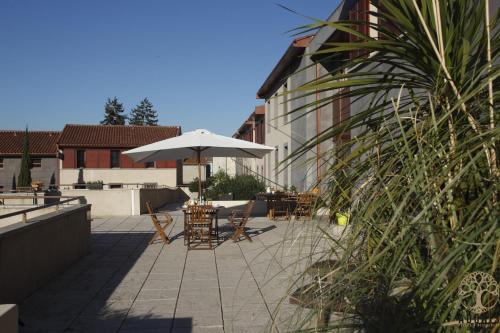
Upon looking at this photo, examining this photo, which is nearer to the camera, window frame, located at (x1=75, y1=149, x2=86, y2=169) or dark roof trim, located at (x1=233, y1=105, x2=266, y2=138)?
dark roof trim, located at (x1=233, y1=105, x2=266, y2=138)

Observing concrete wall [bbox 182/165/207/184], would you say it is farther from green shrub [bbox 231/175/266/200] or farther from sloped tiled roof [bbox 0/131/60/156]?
green shrub [bbox 231/175/266/200]

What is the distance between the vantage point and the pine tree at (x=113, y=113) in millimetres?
88562

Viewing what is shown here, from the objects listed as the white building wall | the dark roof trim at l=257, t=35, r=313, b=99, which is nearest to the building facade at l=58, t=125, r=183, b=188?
the white building wall

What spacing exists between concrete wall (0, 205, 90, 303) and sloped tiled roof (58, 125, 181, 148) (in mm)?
30924

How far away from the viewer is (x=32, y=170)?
39594 millimetres

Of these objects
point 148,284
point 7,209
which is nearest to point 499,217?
point 148,284

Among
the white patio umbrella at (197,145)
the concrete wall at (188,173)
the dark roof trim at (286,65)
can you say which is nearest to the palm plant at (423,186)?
the white patio umbrella at (197,145)

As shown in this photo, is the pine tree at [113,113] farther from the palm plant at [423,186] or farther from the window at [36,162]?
the palm plant at [423,186]

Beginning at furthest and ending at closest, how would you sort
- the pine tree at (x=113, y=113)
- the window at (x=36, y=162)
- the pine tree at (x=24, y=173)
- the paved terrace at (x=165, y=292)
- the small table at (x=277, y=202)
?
the pine tree at (x=113, y=113)
the window at (x=36, y=162)
the pine tree at (x=24, y=173)
the small table at (x=277, y=202)
the paved terrace at (x=165, y=292)

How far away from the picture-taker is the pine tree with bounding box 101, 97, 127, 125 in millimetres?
88562

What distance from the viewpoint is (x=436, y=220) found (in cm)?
156

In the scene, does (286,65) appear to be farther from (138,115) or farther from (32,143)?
(138,115)

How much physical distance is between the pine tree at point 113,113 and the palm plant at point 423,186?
90.0 meters

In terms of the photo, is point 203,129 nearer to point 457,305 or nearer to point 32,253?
point 32,253
